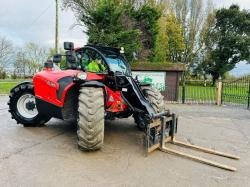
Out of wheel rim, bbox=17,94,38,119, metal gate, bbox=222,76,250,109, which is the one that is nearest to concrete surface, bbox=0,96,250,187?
wheel rim, bbox=17,94,38,119

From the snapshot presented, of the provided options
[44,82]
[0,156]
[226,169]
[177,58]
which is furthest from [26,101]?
[177,58]

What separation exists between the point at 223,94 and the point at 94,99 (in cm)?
926

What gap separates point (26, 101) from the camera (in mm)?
6273

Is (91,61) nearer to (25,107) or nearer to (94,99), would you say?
(94,99)

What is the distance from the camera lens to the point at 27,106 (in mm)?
6207

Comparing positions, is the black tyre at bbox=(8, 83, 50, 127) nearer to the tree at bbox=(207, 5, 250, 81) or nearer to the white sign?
the white sign

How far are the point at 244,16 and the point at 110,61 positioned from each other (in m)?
29.0

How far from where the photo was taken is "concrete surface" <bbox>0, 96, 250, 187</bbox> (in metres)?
3.41

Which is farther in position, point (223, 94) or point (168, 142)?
point (223, 94)

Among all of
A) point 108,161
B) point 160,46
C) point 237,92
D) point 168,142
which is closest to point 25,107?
point 108,161

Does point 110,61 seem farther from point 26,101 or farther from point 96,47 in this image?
point 26,101

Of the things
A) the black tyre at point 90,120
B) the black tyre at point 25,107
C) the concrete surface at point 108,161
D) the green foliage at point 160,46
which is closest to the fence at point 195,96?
the concrete surface at point 108,161

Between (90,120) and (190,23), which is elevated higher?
(190,23)

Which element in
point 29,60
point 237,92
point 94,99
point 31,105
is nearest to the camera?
point 94,99
